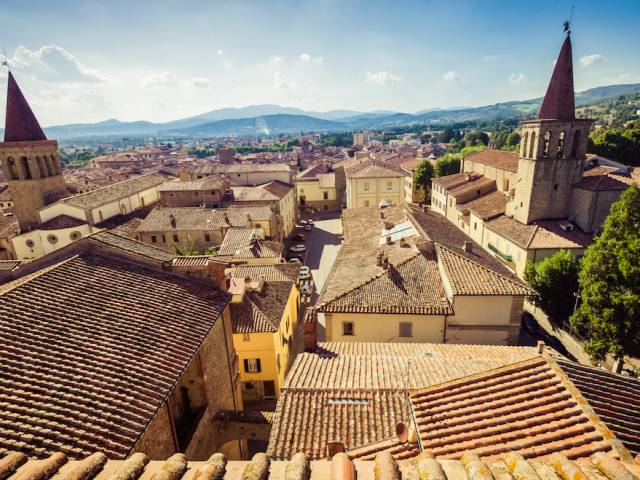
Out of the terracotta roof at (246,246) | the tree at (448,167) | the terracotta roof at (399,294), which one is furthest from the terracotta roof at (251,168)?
the terracotta roof at (399,294)

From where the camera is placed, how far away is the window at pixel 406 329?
18766 millimetres

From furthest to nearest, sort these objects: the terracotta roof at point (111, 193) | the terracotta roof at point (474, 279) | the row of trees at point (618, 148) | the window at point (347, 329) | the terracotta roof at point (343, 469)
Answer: the row of trees at point (618, 148), the terracotta roof at point (111, 193), the window at point (347, 329), the terracotta roof at point (474, 279), the terracotta roof at point (343, 469)

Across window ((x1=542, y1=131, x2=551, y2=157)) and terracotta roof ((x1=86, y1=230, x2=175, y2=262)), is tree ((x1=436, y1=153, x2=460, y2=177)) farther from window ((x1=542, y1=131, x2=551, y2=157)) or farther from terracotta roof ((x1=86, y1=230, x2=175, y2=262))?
terracotta roof ((x1=86, y1=230, x2=175, y2=262))

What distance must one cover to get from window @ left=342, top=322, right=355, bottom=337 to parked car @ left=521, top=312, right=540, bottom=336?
15112mm

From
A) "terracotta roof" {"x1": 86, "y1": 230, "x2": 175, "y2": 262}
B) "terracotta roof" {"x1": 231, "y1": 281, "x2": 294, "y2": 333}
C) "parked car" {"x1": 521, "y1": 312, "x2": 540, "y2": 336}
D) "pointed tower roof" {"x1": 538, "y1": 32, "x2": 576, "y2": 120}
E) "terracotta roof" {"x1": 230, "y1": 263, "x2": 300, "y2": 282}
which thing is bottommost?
"parked car" {"x1": 521, "y1": 312, "x2": 540, "y2": 336}

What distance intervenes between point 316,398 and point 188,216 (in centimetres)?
3654

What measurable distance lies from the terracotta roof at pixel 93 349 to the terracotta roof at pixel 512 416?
20.7 feet

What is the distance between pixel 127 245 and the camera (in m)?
14.6

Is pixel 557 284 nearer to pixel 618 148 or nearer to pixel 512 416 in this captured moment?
pixel 512 416

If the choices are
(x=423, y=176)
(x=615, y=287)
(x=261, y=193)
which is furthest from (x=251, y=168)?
(x=615, y=287)

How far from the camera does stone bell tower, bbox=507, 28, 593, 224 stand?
31188 millimetres

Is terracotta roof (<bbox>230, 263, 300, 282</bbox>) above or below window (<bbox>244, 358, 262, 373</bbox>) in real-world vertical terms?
above

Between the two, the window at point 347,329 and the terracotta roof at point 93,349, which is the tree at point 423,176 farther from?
the terracotta roof at point 93,349

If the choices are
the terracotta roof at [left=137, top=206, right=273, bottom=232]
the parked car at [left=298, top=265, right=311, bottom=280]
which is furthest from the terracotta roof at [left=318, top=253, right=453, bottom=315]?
the terracotta roof at [left=137, top=206, right=273, bottom=232]
